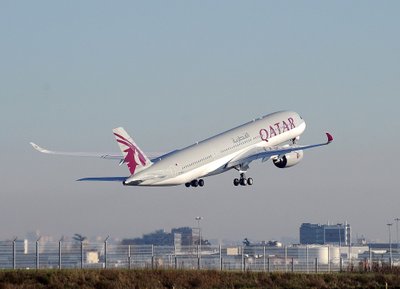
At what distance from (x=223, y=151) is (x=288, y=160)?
32.3 feet

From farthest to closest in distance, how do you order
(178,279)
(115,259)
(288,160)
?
(288,160), (115,259), (178,279)

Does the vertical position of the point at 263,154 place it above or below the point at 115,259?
above

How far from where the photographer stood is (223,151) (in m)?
131

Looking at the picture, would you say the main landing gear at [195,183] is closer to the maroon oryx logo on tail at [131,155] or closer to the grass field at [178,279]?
the maroon oryx logo on tail at [131,155]

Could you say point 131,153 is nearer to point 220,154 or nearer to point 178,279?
point 220,154

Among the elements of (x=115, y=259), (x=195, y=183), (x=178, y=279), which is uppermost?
(x=195, y=183)

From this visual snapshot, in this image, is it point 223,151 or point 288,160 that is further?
point 288,160

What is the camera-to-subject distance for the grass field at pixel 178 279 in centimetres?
8694

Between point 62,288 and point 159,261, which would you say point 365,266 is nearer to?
point 159,261

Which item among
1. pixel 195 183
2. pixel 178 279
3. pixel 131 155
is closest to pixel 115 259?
pixel 131 155

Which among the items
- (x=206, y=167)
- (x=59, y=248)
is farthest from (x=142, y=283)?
(x=206, y=167)

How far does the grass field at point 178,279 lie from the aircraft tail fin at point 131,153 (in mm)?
28061

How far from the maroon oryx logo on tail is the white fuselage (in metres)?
0.99

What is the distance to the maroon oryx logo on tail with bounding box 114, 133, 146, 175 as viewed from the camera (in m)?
120
